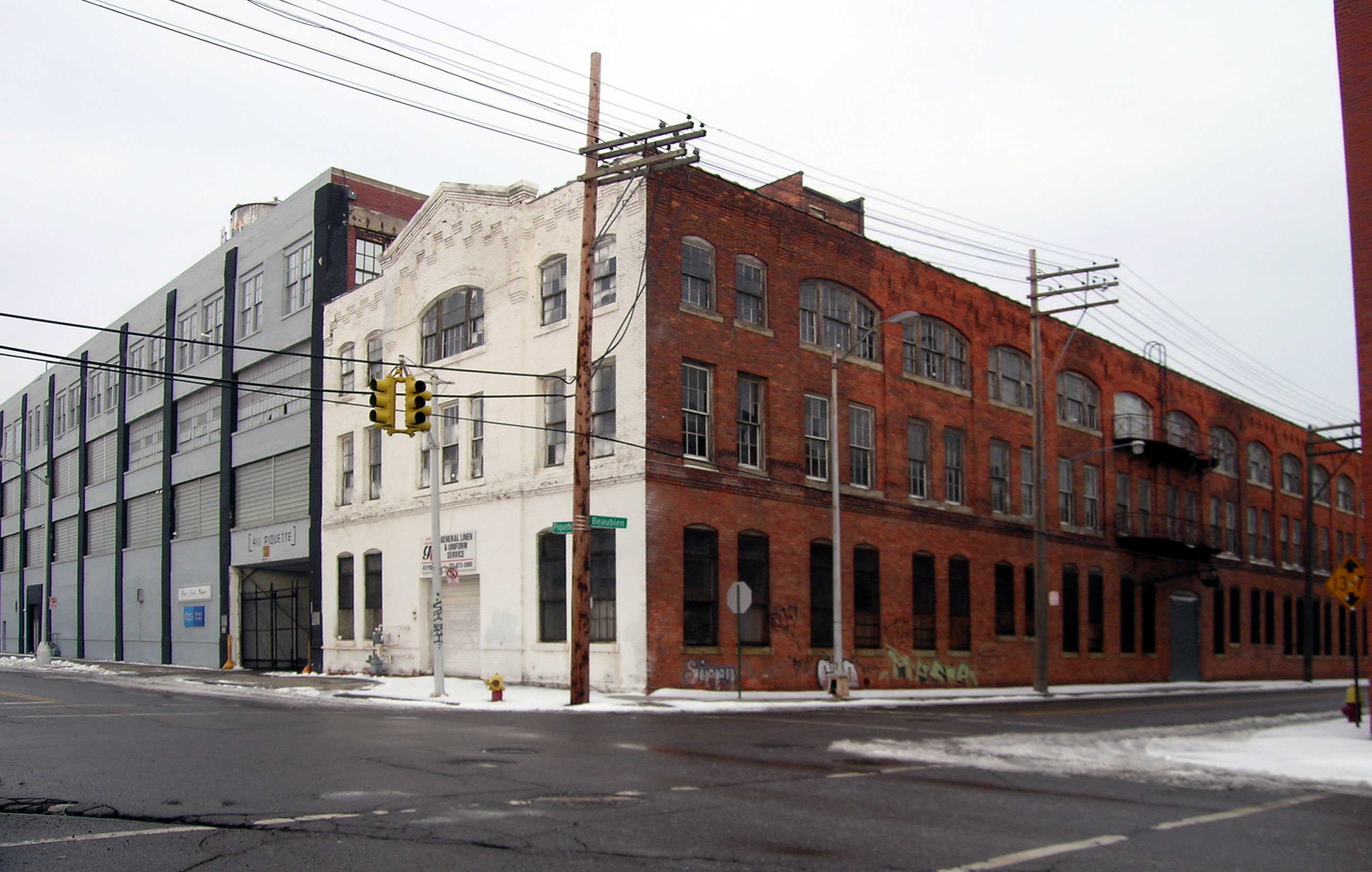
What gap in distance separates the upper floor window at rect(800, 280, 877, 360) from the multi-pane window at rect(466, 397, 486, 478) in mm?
8795

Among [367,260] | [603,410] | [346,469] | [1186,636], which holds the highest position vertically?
[367,260]

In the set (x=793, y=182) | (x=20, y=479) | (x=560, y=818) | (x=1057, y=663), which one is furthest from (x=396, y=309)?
(x=20, y=479)

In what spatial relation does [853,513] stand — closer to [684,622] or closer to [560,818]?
[684,622]

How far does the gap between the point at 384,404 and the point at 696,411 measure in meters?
8.87

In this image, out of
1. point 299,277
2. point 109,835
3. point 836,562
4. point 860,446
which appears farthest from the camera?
point 299,277

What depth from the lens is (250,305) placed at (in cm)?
4247

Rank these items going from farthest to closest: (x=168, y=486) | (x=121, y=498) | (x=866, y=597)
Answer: (x=121, y=498) < (x=168, y=486) < (x=866, y=597)

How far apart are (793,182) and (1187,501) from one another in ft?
76.3

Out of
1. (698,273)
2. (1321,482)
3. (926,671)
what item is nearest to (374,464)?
(698,273)

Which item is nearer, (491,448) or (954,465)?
(491,448)

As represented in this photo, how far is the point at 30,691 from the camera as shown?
86.4 ft

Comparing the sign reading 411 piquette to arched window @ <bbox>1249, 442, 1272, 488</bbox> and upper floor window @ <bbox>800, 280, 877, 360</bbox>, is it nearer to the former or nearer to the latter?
upper floor window @ <bbox>800, 280, 877, 360</bbox>

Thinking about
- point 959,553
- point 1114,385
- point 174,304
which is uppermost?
point 174,304

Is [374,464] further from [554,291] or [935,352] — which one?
[935,352]
